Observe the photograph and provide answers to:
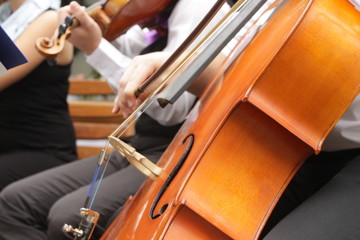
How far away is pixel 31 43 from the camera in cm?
113

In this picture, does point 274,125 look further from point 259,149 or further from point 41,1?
point 41,1

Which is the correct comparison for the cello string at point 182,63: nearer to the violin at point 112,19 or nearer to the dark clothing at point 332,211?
the dark clothing at point 332,211

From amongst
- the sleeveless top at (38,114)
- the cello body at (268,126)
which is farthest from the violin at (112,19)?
the cello body at (268,126)

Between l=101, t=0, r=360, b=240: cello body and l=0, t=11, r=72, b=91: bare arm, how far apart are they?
738mm

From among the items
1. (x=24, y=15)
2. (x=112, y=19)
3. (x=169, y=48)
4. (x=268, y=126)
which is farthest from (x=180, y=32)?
(x=24, y=15)

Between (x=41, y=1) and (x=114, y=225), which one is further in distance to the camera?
(x=41, y=1)

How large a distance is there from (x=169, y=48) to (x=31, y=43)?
45cm

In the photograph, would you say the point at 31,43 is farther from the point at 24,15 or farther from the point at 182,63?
the point at 182,63

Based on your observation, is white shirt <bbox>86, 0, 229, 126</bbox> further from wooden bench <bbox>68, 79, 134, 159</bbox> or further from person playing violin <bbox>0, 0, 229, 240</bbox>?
wooden bench <bbox>68, 79, 134, 159</bbox>

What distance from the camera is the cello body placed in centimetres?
48

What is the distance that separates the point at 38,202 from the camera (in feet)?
3.22

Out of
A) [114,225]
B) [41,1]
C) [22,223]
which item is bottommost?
[22,223]

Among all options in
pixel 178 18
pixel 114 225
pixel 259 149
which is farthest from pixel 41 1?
pixel 259 149

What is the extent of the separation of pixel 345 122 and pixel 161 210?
0.26 meters
